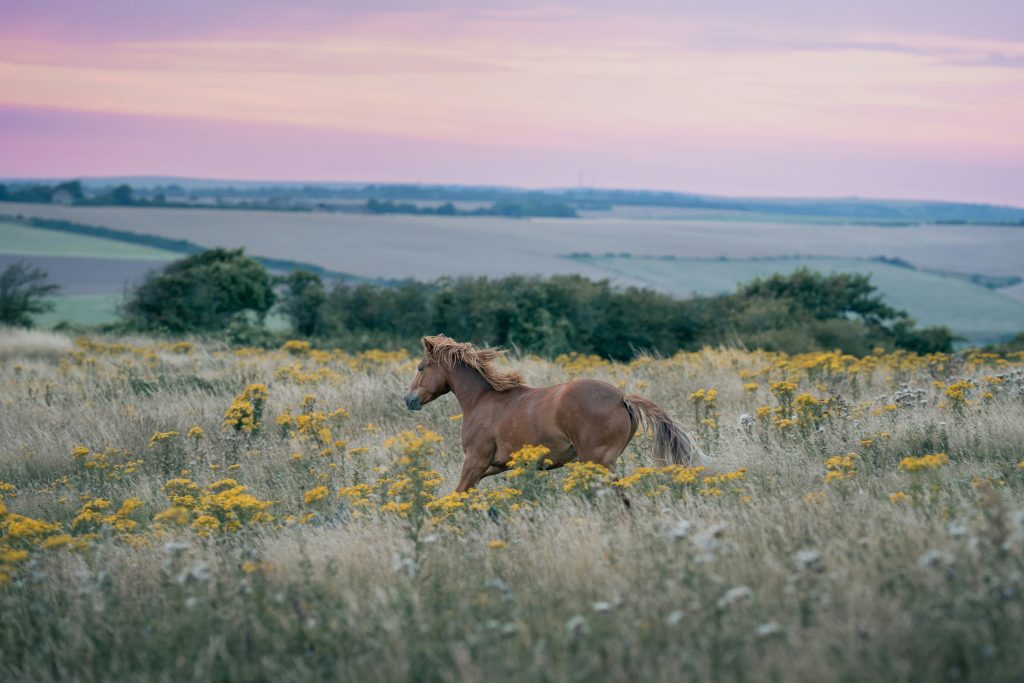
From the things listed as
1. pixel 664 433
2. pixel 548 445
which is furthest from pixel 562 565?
pixel 664 433

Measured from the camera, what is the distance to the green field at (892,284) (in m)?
58.8

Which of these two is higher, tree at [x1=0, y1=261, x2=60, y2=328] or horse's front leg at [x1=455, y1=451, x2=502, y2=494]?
horse's front leg at [x1=455, y1=451, x2=502, y2=494]

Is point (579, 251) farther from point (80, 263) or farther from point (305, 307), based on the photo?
point (305, 307)

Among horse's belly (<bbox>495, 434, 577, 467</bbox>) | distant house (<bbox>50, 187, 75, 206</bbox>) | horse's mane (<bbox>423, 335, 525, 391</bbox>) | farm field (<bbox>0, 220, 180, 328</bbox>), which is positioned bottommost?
farm field (<bbox>0, 220, 180, 328</bbox>)

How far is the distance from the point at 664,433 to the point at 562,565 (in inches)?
87.4

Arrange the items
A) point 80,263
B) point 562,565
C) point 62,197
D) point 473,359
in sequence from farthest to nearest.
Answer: point 62,197
point 80,263
point 473,359
point 562,565

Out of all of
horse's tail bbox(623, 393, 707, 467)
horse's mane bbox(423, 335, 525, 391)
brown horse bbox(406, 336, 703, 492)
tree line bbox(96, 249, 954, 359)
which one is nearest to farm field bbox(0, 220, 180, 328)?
tree line bbox(96, 249, 954, 359)

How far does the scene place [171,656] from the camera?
15.4ft

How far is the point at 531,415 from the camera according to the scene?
7477 millimetres

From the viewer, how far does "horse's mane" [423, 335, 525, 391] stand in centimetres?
794

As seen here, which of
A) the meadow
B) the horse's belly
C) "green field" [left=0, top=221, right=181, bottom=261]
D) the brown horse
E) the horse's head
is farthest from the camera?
"green field" [left=0, top=221, right=181, bottom=261]

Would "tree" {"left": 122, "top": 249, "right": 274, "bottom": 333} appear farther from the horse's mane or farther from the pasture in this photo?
the horse's mane

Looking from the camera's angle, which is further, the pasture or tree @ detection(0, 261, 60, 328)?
the pasture

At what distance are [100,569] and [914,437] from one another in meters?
6.90
